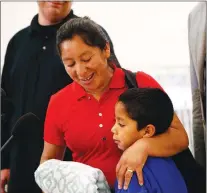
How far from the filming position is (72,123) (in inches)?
32.6

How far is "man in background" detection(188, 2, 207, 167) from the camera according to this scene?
0.84 metres

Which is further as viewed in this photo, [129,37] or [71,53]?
[129,37]

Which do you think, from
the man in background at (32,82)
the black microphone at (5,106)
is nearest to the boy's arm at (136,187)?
the man in background at (32,82)

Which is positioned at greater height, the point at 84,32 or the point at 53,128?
the point at 84,32

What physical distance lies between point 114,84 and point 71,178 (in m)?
0.26

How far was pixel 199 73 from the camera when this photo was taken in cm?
86

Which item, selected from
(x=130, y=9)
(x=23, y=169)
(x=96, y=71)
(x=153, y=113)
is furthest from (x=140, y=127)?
(x=130, y=9)

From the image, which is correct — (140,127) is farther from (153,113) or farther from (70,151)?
(70,151)

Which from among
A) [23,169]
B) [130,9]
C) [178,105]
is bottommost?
[23,169]

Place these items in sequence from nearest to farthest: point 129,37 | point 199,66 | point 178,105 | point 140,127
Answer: point 140,127
point 199,66
point 178,105
point 129,37

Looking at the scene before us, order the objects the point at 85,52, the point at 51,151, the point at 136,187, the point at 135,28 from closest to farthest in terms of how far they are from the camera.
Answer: the point at 136,187, the point at 85,52, the point at 51,151, the point at 135,28

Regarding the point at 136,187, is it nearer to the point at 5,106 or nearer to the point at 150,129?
the point at 150,129

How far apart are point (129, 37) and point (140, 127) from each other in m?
0.70

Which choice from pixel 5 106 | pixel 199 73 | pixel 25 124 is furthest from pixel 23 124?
pixel 199 73
